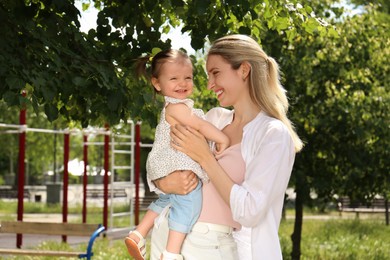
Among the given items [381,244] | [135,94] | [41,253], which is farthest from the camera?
[381,244]

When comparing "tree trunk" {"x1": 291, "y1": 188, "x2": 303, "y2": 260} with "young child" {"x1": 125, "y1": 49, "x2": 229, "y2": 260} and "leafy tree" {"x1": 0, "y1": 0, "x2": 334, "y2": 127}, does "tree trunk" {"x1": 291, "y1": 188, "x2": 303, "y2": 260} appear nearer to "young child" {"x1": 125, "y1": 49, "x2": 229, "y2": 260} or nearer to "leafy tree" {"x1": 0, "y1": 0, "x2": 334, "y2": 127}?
"leafy tree" {"x1": 0, "y1": 0, "x2": 334, "y2": 127}

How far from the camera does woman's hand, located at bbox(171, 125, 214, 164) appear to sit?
369 centimetres

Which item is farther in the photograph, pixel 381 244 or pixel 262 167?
pixel 381 244

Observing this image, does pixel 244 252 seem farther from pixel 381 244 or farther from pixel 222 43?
pixel 381 244

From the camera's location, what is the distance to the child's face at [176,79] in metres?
3.89

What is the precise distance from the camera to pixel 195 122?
3.86 meters

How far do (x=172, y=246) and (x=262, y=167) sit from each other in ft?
1.62

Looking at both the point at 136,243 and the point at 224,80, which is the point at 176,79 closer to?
the point at 224,80

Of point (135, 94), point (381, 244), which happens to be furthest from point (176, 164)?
point (381, 244)

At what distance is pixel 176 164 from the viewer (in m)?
3.79

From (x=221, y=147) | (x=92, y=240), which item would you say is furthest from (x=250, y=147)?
(x=92, y=240)

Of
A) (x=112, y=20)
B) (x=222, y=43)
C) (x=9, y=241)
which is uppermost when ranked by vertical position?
(x=112, y=20)

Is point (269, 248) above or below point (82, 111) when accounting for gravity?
below

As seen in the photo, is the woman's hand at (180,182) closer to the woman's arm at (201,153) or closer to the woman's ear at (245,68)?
the woman's arm at (201,153)
